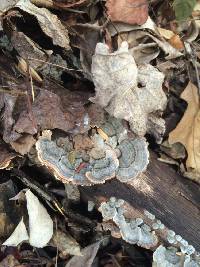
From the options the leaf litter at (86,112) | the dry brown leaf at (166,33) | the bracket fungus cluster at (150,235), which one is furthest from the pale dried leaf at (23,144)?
the dry brown leaf at (166,33)

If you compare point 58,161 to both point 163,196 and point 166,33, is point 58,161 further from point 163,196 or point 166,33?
A: point 166,33

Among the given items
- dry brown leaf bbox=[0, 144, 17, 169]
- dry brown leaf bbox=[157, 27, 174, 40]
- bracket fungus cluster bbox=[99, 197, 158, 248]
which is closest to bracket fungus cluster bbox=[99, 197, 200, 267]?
bracket fungus cluster bbox=[99, 197, 158, 248]

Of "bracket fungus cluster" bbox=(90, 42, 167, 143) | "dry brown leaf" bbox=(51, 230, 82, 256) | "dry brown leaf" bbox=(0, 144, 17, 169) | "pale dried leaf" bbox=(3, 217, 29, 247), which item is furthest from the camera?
"dry brown leaf" bbox=(51, 230, 82, 256)

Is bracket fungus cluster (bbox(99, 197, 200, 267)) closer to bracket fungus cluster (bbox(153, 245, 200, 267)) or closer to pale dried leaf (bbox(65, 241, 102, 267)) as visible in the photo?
bracket fungus cluster (bbox(153, 245, 200, 267))

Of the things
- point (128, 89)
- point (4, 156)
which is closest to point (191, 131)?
point (128, 89)

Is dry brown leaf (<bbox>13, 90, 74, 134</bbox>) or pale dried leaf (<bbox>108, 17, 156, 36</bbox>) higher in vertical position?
pale dried leaf (<bbox>108, 17, 156, 36</bbox>)

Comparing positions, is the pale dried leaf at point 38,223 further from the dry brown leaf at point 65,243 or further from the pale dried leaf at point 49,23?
the pale dried leaf at point 49,23

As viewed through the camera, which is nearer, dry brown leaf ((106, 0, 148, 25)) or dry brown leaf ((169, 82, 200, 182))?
dry brown leaf ((106, 0, 148, 25))

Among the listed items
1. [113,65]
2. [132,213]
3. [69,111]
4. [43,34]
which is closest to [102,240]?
[132,213]
